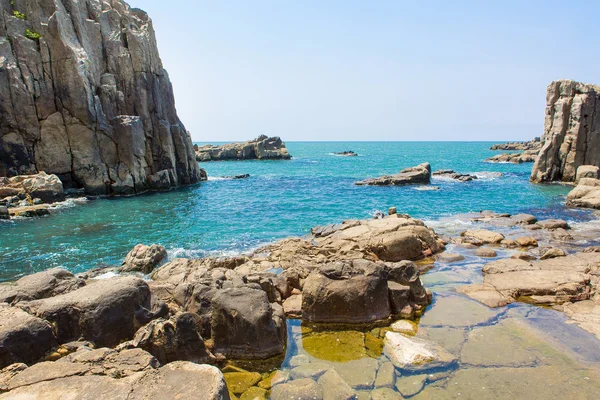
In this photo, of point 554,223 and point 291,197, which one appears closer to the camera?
point 554,223

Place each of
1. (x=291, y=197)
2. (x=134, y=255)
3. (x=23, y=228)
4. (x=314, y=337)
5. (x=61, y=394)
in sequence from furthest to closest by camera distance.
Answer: (x=291, y=197) < (x=23, y=228) < (x=134, y=255) < (x=314, y=337) < (x=61, y=394)

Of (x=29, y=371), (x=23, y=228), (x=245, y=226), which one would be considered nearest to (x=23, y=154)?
(x=23, y=228)

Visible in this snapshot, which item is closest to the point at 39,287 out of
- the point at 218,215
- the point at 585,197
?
the point at 218,215

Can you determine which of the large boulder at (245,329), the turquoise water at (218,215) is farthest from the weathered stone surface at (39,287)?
the turquoise water at (218,215)

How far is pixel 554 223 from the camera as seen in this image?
2397 cm

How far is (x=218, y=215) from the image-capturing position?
1238 inches

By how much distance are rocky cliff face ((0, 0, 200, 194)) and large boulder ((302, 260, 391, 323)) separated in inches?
1422

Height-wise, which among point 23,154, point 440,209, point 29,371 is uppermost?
point 23,154

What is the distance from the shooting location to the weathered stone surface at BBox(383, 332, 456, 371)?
8484 millimetres

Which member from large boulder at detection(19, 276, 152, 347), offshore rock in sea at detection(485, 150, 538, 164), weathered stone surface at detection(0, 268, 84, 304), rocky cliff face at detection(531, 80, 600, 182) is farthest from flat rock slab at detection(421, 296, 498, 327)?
offshore rock in sea at detection(485, 150, 538, 164)

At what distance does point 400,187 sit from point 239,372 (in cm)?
4234

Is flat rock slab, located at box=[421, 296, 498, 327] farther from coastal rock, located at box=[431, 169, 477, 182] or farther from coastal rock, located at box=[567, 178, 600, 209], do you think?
coastal rock, located at box=[431, 169, 477, 182]

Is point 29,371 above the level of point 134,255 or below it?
above

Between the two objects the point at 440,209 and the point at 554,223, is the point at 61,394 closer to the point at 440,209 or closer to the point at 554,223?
the point at 554,223
